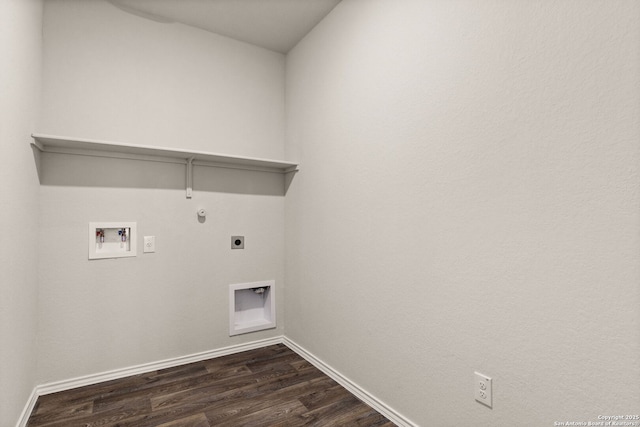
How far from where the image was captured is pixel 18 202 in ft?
5.24

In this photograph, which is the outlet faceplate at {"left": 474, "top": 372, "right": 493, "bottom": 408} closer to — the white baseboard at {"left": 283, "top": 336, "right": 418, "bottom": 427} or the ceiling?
the white baseboard at {"left": 283, "top": 336, "right": 418, "bottom": 427}

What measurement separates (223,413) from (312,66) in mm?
2384

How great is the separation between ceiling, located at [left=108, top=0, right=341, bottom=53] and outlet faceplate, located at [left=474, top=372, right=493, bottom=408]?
7.64ft

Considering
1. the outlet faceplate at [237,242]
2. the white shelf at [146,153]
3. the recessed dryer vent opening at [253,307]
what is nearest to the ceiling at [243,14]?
the white shelf at [146,153]

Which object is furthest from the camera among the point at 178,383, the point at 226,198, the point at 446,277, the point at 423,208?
the point at 226,198

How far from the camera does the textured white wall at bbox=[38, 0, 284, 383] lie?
2.08 metres

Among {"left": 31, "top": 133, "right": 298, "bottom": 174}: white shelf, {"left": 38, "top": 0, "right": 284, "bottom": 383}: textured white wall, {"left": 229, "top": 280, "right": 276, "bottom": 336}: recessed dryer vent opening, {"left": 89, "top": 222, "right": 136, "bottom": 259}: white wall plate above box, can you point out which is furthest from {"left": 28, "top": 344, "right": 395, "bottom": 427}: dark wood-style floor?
{"left": 31, "top": 133, "right": 298, "bottom": 174}: white shelf

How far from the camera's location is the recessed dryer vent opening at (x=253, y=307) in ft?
8.95

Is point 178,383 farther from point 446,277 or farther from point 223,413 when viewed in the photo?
point 446,277

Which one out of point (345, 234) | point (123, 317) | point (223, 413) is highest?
point (345, 234)

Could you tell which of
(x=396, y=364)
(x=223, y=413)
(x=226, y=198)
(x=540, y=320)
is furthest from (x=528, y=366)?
(x=226, y=198)

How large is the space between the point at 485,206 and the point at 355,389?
4.52ft

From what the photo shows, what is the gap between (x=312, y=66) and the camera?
2539 millimetres

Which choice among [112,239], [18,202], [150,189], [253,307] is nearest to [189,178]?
[150,189]
